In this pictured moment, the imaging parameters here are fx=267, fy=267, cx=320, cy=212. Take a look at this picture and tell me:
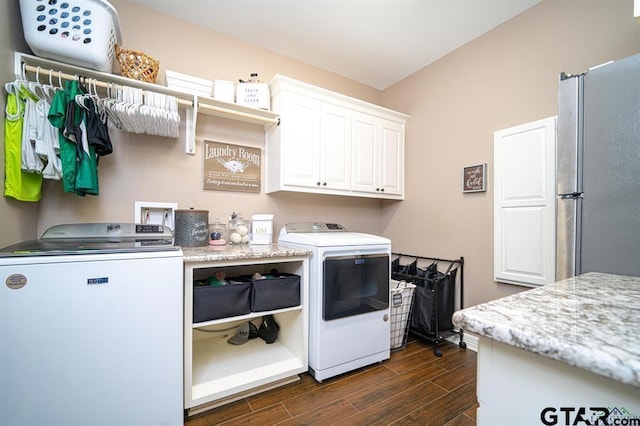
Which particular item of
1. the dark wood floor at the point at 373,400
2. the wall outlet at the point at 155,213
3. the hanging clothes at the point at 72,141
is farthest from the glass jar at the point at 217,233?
the dark wood floor at the point at 373,400

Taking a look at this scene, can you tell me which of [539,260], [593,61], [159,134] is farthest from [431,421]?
[159,134]

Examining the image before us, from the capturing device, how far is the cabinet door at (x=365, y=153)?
8.71 feet

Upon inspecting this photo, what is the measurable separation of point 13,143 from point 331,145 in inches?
80.8

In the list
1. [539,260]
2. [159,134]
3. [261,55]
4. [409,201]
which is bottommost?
[539,260]

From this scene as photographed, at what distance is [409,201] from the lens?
9.70 feet

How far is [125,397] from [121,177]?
4.69ft

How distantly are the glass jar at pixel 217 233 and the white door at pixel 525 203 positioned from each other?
7.13 feet

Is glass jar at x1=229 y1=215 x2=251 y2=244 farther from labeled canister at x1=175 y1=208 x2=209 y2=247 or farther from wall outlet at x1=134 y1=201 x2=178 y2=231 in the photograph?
wall outlet at x1=134 y1=201 x2=178 y2=231

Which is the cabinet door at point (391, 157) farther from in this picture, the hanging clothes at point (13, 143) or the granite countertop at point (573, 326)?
the hanging clothes at point (13, 143)

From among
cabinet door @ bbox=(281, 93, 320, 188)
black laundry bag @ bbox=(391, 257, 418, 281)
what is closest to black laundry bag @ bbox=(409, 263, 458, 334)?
black laundry bag @ bbox=(391, 257, 418, 281)

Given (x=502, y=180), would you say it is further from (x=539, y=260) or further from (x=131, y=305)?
(x=131, y=305)

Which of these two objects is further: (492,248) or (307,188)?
(307,188)

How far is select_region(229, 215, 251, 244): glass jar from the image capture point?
2.19 m

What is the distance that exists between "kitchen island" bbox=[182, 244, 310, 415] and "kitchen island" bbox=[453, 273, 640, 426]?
1.37m
